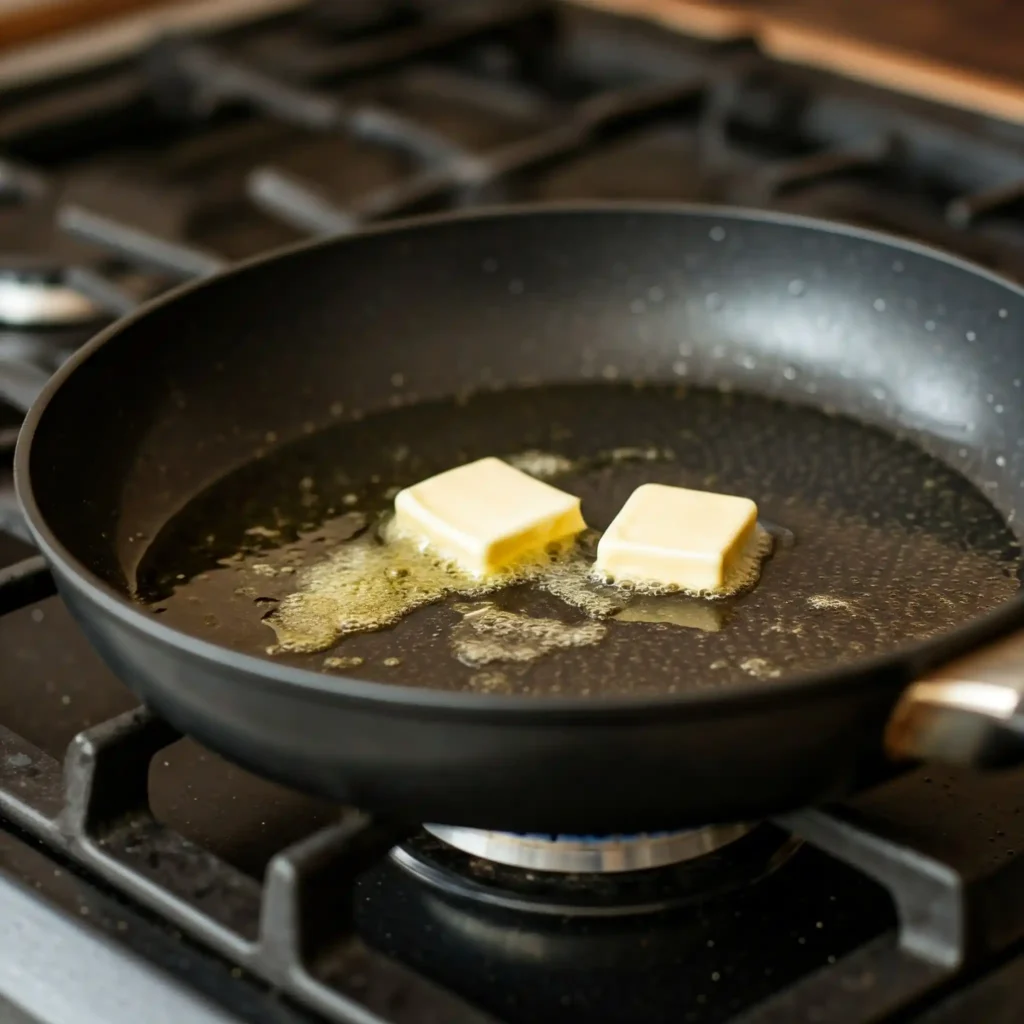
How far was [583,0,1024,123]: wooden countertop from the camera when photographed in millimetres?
1167

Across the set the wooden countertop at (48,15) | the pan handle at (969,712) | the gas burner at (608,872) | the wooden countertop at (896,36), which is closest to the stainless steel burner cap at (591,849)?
the gas burner at (608,872)

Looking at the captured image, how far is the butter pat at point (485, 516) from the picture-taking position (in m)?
0.73

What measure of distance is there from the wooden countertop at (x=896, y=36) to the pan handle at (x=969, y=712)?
717 millimetres

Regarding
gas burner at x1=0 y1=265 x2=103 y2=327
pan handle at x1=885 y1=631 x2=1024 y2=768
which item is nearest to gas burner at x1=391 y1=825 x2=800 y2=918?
pan handle at x1=885 y1=631 x2=1024 y2=768

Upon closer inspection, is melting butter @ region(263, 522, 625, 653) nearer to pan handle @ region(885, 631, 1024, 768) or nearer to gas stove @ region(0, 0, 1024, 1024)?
gas stove @ region(0, 0, 1024, 1024)

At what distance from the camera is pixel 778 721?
0.49 metres

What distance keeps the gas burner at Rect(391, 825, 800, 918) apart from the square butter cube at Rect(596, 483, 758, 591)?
0.47 ft

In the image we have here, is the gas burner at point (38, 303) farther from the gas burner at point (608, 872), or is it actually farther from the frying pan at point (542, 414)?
the gas burner at point (608, 872)

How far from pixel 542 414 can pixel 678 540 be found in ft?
0.66

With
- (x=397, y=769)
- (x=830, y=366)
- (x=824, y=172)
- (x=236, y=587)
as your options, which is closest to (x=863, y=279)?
(x=830, y=366)

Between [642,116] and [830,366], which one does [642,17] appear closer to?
[642,116]

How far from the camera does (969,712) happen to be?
493 millimetres

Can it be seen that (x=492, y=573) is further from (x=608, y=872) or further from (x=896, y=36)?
(x=896, y=36)

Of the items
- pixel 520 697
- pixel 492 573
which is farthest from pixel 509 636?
pixel 520 697
